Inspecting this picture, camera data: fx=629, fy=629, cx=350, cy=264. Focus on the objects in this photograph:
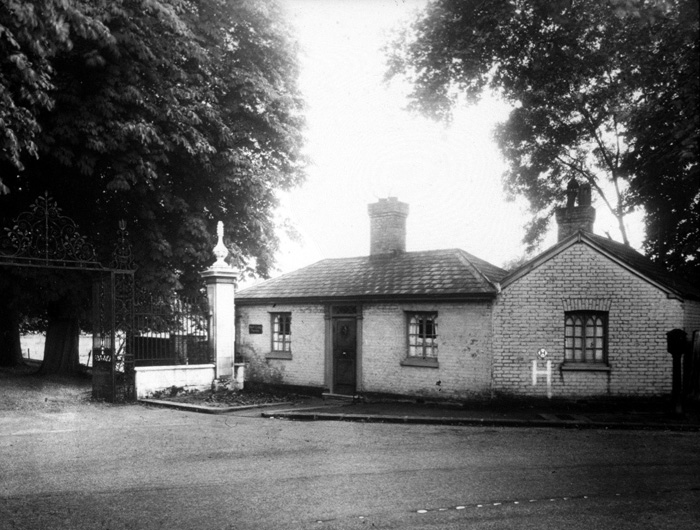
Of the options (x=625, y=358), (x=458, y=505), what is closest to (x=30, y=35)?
(x=458, y=505)

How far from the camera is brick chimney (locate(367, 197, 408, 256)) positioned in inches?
770

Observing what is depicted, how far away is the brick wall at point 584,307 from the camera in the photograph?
14.6m

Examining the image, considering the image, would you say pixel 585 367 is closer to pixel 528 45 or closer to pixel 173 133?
pixel 528 45

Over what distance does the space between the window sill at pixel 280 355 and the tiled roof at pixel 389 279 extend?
5.58 ft

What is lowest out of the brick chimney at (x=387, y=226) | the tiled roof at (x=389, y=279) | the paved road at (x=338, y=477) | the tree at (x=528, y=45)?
the paved road at (x=338, y=477)

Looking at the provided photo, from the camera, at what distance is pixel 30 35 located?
37.6 ft

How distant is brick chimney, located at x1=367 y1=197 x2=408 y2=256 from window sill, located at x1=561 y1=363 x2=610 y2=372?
6786 millimetres

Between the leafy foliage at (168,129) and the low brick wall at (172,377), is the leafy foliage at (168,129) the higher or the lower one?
the higher one

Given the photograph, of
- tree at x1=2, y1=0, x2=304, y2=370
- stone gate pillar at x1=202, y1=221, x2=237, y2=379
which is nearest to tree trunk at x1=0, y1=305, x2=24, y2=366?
tree at x1=2, y1=0, x2=304, y2=370

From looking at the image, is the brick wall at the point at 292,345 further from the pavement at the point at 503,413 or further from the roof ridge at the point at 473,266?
the roof ridge at the point at 473,266

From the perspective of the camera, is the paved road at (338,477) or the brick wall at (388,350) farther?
the brick wall at (388,350)

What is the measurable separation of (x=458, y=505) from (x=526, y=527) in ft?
2.75

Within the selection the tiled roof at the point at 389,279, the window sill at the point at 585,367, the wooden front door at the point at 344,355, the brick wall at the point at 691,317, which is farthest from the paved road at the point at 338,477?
the wooden front door at the point at 344,355

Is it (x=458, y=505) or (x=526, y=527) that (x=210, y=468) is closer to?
(x=458, y=505)
